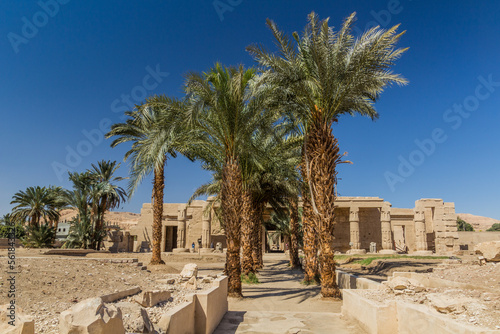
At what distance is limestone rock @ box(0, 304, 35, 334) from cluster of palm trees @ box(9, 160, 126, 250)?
23346 mm

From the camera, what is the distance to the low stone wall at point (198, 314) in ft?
14.6

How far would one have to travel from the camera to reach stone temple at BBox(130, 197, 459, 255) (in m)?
30.8

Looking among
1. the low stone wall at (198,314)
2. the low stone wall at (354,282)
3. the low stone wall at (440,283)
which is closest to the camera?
the low stone wall at (198,314)

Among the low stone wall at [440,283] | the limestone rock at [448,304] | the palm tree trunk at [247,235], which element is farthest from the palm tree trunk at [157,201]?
the limestone rock at [448,304]

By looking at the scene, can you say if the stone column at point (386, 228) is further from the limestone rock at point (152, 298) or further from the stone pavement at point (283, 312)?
the limestone rock at point (152, 298)

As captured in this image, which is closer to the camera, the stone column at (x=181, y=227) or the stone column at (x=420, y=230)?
the stone column at (x=420, y=230)

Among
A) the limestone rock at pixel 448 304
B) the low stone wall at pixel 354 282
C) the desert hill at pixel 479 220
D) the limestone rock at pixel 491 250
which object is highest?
the desert hill at pixel 479 220

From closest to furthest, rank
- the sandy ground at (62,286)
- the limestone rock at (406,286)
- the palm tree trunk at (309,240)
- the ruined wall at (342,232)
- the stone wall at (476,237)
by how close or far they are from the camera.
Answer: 1. the sandy ground at (62,286)
2. the limestone rock at (406,286)
3. the palm tree trunk at (309,240)
4. the ruined wall at (342,232)
5. the stone wall at (476,237)

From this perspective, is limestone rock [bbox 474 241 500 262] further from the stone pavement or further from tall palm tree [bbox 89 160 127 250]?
tall palm tree [bbox 89 160 127 250]

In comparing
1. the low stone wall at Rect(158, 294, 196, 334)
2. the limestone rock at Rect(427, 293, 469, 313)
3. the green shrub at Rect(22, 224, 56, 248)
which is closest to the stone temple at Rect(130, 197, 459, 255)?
the green shrub at Rect(22, 224, 56, 248)

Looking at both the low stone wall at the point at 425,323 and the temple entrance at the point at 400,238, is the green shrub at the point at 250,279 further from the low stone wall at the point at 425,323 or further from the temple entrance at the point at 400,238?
the temple entrance at the point at 400,238

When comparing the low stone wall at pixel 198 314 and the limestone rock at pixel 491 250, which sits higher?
the limestone rock at pixel 491 250

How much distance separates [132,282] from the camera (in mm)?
8609

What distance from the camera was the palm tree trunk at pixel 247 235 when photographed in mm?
14273
